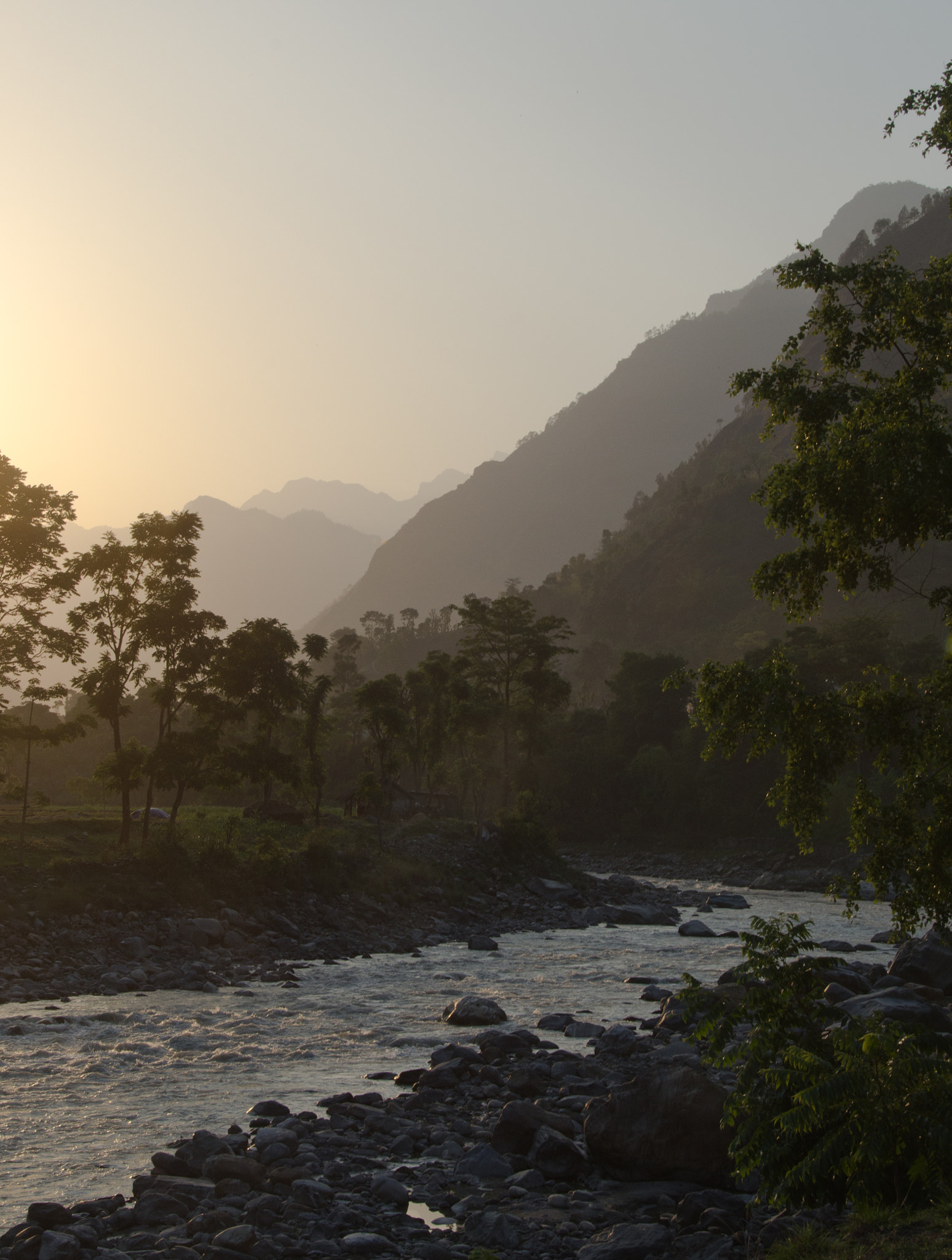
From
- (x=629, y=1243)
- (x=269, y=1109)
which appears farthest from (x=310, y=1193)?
(x=629, y=1243)

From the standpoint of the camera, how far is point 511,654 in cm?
7156

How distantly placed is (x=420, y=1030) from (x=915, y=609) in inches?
5114

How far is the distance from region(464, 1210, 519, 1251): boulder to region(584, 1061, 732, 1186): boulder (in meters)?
1.83

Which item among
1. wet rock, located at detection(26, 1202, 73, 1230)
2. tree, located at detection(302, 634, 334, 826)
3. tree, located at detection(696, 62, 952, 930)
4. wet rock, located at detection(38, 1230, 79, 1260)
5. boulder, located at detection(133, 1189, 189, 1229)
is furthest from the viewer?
tree, located at detection(302, 634, 334, 826)

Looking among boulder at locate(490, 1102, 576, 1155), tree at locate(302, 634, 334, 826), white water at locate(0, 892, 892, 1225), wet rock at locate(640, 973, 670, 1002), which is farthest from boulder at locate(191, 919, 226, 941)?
tree at locate(302, 634, 334, 826)

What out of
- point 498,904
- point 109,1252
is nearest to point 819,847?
point 498,904

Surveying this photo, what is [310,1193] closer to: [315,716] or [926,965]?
[926,965]

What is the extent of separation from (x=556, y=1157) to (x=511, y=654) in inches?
2388

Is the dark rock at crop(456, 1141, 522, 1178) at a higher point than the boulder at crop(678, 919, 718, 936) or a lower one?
higher

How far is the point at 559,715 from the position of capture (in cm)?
9556

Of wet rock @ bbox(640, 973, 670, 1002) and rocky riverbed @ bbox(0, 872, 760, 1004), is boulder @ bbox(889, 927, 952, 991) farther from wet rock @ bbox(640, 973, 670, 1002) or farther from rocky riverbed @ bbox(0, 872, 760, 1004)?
rocky riverbed @ bbox(0, 872, 760, 1004)

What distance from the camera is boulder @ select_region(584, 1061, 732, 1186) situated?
10422 millimetres

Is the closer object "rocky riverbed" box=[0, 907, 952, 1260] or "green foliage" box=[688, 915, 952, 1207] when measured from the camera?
"green foliage" box=[688, 915, 952, 1207]

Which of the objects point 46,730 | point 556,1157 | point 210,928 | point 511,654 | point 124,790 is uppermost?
point 511,654
